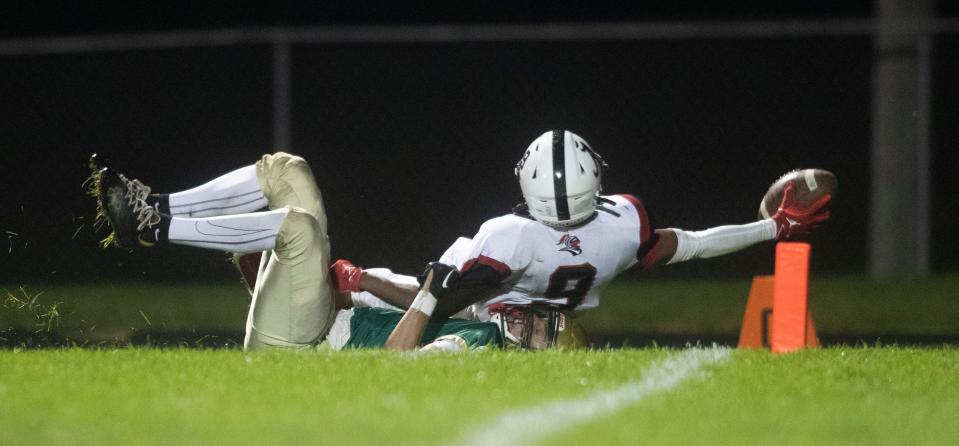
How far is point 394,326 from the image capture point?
267 inches

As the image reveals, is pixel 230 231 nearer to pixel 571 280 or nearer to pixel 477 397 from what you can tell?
pixel 571 280

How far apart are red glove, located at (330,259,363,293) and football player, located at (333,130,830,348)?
0.45ft

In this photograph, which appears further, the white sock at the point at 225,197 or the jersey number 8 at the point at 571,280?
the white sock at the point at 225,197

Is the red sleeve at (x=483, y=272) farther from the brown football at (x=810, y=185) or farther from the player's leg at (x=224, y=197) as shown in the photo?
the brown football at (x=810, y=185)

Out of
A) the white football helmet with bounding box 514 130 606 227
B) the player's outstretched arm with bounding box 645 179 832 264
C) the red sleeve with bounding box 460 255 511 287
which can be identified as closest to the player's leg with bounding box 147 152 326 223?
the red sleeve with bounding box 460 255 511 287

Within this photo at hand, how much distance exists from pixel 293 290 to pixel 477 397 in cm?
172

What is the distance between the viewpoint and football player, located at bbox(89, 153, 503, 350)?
620cm

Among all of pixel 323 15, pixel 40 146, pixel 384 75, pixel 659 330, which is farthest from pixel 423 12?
pixel 659 330

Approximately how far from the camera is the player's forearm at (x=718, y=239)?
6.80m

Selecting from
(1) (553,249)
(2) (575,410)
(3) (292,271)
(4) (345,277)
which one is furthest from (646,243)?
(2) (575,410)

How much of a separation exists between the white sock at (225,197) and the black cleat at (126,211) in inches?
17.0

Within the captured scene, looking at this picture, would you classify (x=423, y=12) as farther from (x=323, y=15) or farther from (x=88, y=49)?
(x=88, y=49)

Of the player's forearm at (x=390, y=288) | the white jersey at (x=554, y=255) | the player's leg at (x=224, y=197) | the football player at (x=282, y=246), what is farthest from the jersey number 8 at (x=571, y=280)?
the player's leg at (x=224, y=197)

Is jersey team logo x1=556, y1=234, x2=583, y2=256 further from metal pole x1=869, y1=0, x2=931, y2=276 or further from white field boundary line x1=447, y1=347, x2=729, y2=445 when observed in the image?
metal pole x1=869, y1=0, x2=931, y2=276
